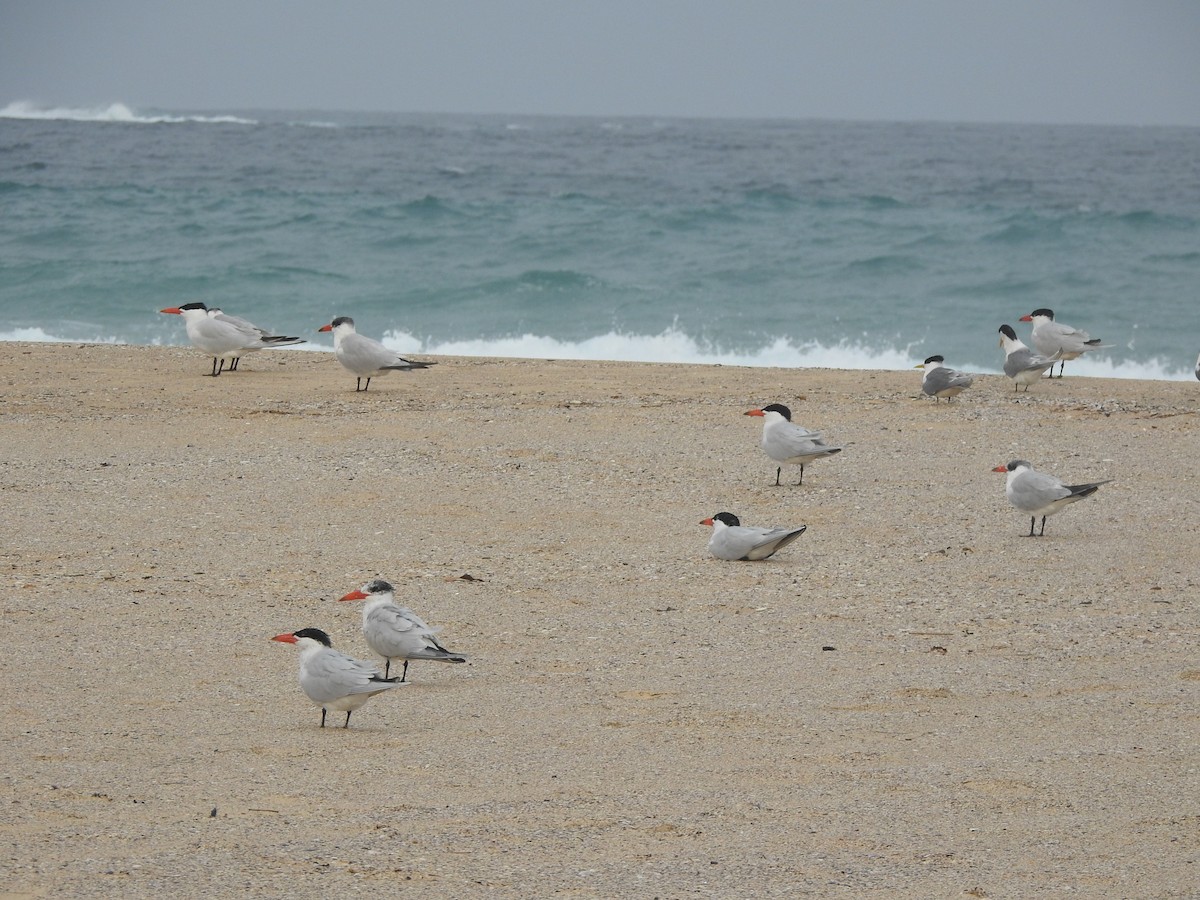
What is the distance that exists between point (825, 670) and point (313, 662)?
7.73ft

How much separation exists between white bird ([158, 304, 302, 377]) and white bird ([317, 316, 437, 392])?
2.58 ft

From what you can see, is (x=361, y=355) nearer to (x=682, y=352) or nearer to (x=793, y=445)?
(x=793, y=445)

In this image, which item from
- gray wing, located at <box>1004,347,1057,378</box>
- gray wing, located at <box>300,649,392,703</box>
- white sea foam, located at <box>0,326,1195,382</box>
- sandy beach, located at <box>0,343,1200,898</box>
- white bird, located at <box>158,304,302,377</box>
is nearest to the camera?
sandy beach, located at <box>0,343,1200,898</box>

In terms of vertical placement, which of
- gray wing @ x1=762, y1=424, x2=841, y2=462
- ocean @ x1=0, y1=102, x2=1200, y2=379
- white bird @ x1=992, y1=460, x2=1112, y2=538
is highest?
ocean @ x1=0, y1=102, x2=1200, y2=379

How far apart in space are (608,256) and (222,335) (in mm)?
15820

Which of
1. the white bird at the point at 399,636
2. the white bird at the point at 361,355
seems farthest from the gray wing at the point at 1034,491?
the white bird at the point at 361,355

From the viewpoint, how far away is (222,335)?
14.5 metres

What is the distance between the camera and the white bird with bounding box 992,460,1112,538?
30.0ft

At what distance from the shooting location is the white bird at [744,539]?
8516 mm

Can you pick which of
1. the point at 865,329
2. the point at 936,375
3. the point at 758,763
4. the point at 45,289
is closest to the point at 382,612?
the point at 758,763

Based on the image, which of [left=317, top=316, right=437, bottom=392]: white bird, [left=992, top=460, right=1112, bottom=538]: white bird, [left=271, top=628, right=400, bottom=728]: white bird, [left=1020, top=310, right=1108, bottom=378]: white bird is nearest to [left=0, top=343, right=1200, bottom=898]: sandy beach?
[left=271, top=628, right=400, bottom=728]: white bird

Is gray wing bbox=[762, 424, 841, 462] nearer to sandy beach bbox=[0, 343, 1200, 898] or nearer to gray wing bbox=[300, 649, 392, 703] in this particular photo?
sandy beach bbox=[0, 343, 1200, 898]

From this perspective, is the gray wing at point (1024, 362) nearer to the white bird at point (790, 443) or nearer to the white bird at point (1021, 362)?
the white bird at point (1021, 362)

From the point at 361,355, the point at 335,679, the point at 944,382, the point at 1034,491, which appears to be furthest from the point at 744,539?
the point at 361,355
